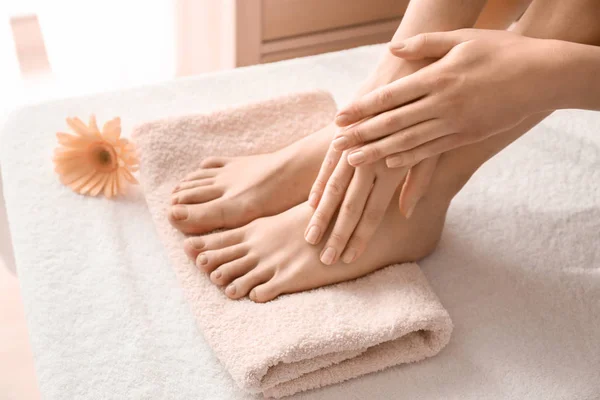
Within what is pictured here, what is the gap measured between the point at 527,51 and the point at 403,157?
8.4 inches

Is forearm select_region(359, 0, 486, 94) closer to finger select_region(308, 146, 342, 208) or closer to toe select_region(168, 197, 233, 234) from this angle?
finger select_region(308, 146, 342, 208)

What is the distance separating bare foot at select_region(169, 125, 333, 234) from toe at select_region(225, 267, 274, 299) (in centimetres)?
12

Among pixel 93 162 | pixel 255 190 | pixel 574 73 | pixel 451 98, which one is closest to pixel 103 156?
pixel 93 162

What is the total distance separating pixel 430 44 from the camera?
3.14 ft

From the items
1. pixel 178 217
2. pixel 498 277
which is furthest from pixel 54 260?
pixel 498 277

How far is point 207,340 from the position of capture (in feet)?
3.14

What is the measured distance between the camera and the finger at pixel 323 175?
1021 mm

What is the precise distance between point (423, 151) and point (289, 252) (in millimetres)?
249

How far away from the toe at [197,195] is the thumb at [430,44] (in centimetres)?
36

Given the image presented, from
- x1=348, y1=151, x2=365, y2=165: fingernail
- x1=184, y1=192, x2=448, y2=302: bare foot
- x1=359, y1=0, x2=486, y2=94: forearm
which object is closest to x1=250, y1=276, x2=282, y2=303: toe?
x1=184, y1=192, x2=448, y2=302: bare foot

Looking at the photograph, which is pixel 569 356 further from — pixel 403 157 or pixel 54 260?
pixel 54 260

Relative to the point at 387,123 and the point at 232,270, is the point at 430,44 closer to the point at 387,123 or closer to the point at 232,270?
the point at 387,123

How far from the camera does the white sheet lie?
933 mm

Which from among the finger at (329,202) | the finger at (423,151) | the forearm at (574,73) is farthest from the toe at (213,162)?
the forearm at (574,73)
